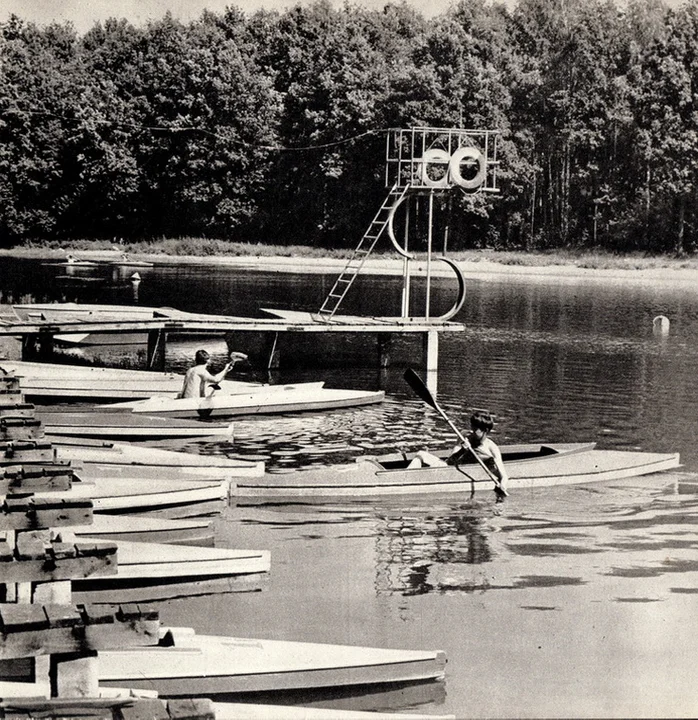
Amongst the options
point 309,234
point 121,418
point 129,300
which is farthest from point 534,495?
point 309,234

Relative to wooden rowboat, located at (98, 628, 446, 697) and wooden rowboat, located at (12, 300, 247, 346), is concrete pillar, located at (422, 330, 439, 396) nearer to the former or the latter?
wooden rowboat, located at (12, 300, 247, 346)

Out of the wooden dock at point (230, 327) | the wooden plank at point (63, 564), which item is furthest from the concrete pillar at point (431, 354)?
the wooden plank at point (63, 564)

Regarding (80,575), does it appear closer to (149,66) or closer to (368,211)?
(368,211)

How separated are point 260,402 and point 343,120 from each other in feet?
194

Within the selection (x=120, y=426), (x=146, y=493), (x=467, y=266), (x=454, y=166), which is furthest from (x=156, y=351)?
(x=467, y=266)

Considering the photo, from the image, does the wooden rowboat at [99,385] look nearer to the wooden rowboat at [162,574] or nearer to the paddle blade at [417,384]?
the paddle blade at [417,384]

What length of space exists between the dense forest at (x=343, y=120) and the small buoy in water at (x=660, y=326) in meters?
30.6

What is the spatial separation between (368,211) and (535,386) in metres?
52.5

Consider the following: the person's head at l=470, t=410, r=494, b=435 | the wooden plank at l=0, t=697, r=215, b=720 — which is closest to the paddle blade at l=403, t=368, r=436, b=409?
the person's head at l=470, t=410, r=494, b=435

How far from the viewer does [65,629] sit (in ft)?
21.6

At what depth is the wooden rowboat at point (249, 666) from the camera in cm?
824

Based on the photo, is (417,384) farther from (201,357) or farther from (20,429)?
(20,429)

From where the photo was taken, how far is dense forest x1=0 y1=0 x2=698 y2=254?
2879 inches

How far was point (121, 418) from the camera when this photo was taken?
65.2 ft
